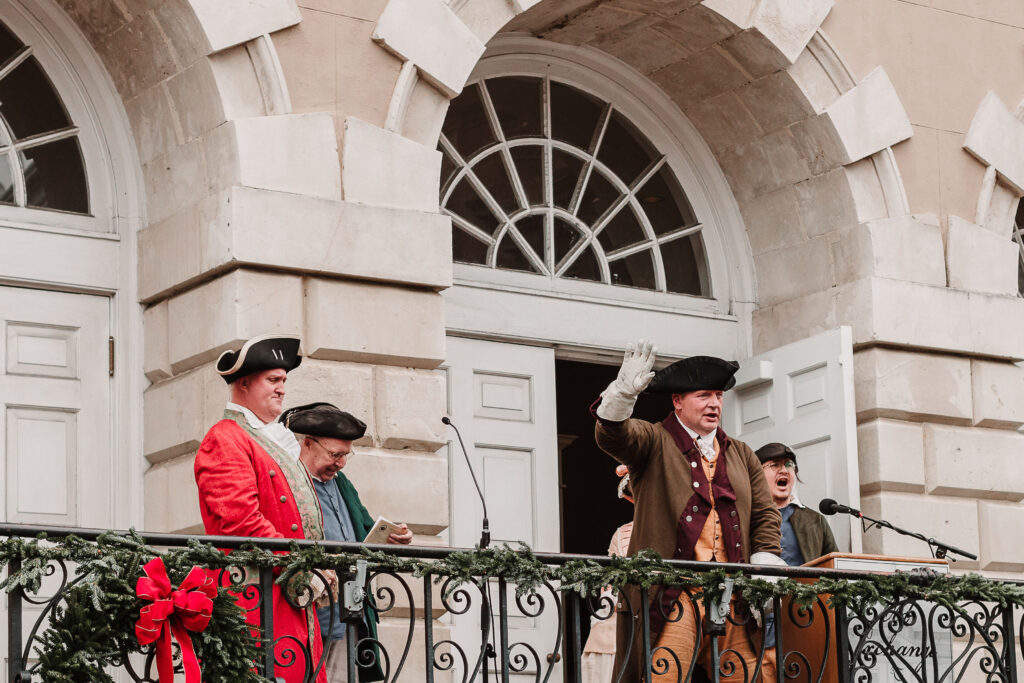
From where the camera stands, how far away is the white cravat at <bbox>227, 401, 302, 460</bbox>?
7.51 meters

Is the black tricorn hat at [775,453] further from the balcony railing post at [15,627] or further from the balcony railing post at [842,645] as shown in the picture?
the balcony railing post at [15,627]

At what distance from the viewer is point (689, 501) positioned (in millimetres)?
8234

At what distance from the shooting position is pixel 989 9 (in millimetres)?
11516

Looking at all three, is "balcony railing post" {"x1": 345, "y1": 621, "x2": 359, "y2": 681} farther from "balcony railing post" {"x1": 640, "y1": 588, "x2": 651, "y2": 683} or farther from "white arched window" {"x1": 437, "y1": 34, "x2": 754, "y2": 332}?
"white arched window" {"x1": 437, "y1": 34, "x2": 754, "y2": 332}

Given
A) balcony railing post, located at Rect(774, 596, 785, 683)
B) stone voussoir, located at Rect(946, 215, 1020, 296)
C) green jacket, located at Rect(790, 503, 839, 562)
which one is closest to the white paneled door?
balcony railing post, located at Rect(774, 596, 785, 683)

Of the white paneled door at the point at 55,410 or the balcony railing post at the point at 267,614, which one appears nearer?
the balcony railing post at the point at 267,614

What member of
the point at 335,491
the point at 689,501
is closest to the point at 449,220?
the point at 335,491

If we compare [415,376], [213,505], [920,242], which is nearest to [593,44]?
[920,242]

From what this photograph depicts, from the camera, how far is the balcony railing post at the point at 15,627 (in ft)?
21.8

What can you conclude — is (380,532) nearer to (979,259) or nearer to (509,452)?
(509,452)

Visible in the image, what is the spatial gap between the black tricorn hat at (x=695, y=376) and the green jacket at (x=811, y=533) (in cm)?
165

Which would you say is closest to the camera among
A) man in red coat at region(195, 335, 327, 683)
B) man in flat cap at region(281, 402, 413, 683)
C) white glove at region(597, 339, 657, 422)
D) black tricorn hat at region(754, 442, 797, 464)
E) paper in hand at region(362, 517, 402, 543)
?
man in red coat at region(195, 335, 327, 683)

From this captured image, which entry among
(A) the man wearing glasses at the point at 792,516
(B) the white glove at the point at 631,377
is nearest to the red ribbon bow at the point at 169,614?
(B) the white glove at the point at 631,377

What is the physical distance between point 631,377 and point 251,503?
1534 mm
